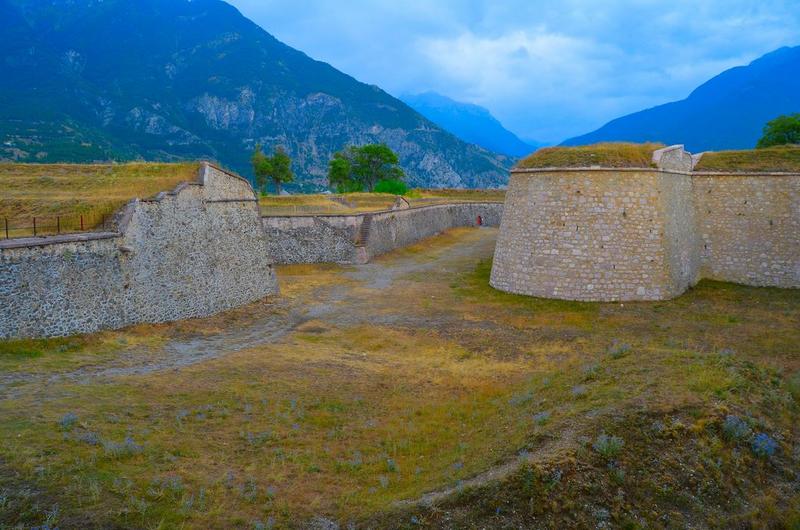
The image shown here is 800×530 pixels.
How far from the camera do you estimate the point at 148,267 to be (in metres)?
17.2

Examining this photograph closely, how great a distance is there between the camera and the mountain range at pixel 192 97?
134 m

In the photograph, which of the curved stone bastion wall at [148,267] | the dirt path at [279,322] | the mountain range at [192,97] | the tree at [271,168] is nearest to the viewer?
the dirt path at [279,322]

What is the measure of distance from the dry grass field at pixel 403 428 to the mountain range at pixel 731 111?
142881 millimetres

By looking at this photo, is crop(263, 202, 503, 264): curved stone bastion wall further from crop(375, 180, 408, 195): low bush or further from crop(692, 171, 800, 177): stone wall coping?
crop(375, 180, 408, 195): low bush

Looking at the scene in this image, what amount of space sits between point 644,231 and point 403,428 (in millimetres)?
15328

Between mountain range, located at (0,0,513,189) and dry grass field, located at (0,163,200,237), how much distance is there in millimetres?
96854

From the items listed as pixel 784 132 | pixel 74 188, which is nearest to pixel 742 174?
pixel 74 188

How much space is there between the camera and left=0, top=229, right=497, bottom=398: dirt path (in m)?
12.4

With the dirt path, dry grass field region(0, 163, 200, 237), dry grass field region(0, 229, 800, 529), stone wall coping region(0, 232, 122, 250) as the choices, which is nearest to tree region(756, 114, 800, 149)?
the dirt path

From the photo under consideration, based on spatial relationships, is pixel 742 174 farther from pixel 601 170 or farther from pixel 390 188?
pixel 390 188

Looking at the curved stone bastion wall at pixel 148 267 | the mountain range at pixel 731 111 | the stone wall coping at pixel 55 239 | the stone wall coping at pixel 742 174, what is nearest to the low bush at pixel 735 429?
the curved stone bastion wall at pixel 148 267

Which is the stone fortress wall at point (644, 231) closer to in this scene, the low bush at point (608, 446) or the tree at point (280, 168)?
the low bush at point (608, 446)

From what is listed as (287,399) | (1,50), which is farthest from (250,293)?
(1,50)

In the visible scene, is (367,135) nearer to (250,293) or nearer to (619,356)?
(250,293)
